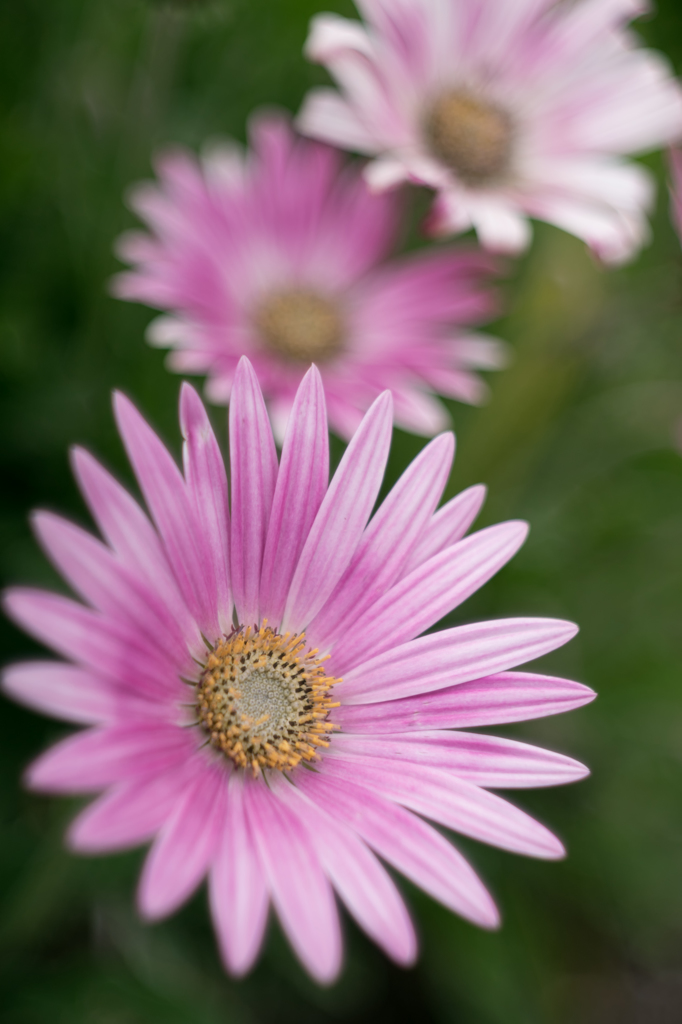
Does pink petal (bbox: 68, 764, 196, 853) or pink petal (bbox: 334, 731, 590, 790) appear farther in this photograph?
pink petal (bbox: 334, 731, 590, 790)

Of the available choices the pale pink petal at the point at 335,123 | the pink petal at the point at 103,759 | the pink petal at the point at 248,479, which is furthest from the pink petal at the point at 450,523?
the pale pink petal at the point at 335,123

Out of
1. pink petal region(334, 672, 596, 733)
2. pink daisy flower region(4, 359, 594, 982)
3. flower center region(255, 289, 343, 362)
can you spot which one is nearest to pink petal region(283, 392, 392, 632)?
pink daisy flower region(4, 359, 594, 982)

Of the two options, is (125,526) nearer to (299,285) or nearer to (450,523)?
(450,523)

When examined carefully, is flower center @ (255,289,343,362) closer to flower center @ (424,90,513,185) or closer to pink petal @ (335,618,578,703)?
flower center @ (424,90,513,185)

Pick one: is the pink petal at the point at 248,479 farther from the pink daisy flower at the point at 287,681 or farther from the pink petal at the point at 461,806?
the pink petal at the point at 461,806

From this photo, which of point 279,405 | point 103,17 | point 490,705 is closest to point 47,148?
point 103,17

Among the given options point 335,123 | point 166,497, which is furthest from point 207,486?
point 335,123
